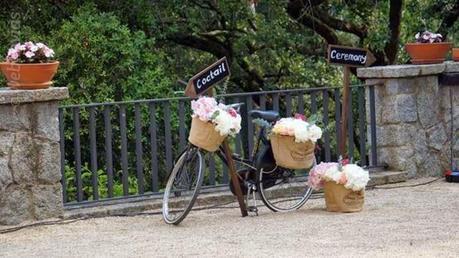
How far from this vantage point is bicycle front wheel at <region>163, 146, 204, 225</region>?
7820 millimetres

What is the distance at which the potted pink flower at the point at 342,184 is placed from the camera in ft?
26.6

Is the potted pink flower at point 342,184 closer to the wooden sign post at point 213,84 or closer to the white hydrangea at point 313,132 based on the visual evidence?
the white hydrangea at point 313,132

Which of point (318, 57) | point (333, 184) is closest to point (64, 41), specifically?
point (333, 184)

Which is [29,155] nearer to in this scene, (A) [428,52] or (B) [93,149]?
(B) [93,149]

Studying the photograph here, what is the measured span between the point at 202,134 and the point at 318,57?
633 cm

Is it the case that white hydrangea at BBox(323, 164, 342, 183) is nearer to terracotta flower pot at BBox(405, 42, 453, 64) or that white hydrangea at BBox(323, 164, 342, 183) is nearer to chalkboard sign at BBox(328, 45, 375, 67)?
chalkboard sign at BBox(328, 45, 375, 67)

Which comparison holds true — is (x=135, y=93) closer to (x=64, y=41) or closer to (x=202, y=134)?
(x=64, y=41)

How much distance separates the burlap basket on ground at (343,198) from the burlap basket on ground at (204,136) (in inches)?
38.6

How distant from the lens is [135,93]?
10.3 meters

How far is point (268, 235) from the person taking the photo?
7238 millimetres

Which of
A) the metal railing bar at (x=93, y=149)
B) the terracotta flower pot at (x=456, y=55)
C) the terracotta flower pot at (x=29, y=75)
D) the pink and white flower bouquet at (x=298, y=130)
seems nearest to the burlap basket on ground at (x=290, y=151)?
the pink and white flower bouquet at (x=298, y=130)

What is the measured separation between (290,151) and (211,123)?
2.27 feet

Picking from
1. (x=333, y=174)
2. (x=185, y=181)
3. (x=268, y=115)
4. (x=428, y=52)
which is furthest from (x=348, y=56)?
(x=185, y=181)

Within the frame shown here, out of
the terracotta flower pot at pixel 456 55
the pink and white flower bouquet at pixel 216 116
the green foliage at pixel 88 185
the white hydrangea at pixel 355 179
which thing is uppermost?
the terracotta flower pot at pixel 456 55
